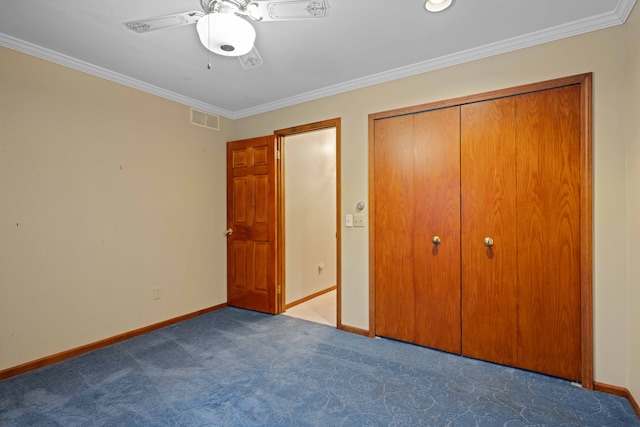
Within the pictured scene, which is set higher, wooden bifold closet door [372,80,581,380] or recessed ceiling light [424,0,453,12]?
recessed ceiling light [424,0,453,12]

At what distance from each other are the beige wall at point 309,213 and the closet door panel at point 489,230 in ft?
6.78

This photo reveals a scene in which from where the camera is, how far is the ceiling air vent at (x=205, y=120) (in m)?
3.62

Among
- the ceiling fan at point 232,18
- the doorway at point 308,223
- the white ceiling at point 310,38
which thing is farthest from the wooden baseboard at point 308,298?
the ceiling fan at point 232,18

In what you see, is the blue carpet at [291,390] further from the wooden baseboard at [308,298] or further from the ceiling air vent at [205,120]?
the ceiling air vent at [205,120]

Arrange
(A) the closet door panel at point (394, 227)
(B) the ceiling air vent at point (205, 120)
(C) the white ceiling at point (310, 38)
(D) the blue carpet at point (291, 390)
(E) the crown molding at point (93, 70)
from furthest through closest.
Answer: (B) the ceiling air vent at point (205, 120)
(A) the closet door panel at point (394, 227)
(E) the crown molding at point (93, 70)
(C) the white ceiling at point (310, 38)
(D) the blue carpet at point (291, 390)

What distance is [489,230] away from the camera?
2.44m

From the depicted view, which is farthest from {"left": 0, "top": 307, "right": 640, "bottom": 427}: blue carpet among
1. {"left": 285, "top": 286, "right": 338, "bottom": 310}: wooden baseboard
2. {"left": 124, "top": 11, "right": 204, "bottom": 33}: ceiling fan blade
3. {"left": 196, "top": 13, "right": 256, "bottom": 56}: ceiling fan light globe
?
{"left": 124, "top": 11, "right": 204, "bottom": 33}: ceiling fan blade

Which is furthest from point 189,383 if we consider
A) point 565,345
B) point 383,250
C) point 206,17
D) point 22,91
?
point 565,345

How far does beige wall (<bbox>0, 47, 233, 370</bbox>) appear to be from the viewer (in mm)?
2326

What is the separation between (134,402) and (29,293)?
1.26 m

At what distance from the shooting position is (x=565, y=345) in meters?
2.18

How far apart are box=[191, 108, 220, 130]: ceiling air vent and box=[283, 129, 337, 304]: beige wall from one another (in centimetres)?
91

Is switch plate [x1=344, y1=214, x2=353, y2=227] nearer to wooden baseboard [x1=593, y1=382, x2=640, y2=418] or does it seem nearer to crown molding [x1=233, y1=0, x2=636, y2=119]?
crown molding [x1=233, y1=0, x2=636, y2=119]

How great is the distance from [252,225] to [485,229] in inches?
98.8
